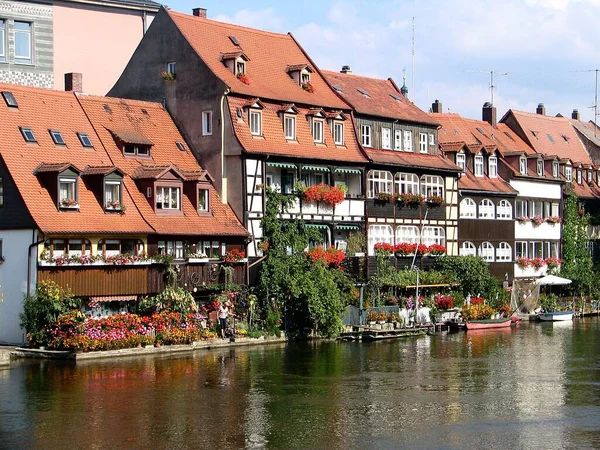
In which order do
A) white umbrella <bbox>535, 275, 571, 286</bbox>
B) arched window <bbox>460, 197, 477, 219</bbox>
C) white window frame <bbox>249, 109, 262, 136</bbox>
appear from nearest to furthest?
white window frame <bbox>249, 109, 262, 136</bbox>, arched window <bbox>460, 197, 477, 219</bbox>, white umbrella <bbox>535, 275, 571, 286</bbox>

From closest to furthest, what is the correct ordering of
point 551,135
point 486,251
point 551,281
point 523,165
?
point 486,251, point 551,281, point 523,165, point 551,135

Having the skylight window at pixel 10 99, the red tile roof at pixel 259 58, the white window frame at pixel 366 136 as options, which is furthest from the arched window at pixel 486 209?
the skylight window at pixel 10 99

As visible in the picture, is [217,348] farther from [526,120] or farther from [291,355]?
[526,120]

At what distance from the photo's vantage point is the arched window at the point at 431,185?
5956cm

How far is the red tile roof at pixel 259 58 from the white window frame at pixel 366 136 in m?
1.73

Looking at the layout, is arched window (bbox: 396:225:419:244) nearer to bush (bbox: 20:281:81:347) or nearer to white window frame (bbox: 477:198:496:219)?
white window frame (bbox: 477:198:496:219)

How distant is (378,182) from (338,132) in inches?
126

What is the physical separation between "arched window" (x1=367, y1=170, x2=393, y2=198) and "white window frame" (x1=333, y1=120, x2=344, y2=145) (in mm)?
2119

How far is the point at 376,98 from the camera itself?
198 feet

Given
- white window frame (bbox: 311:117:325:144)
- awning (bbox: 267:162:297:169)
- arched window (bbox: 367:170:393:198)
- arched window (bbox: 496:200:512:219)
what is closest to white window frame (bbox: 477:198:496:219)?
arched window (bbox: 496:200:512:219)

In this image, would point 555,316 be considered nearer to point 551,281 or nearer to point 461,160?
point 551,281

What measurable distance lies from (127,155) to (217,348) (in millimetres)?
8533

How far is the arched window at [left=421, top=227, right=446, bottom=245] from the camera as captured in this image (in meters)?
59.5

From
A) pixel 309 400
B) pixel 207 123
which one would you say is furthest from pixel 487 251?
pixel 309 400
